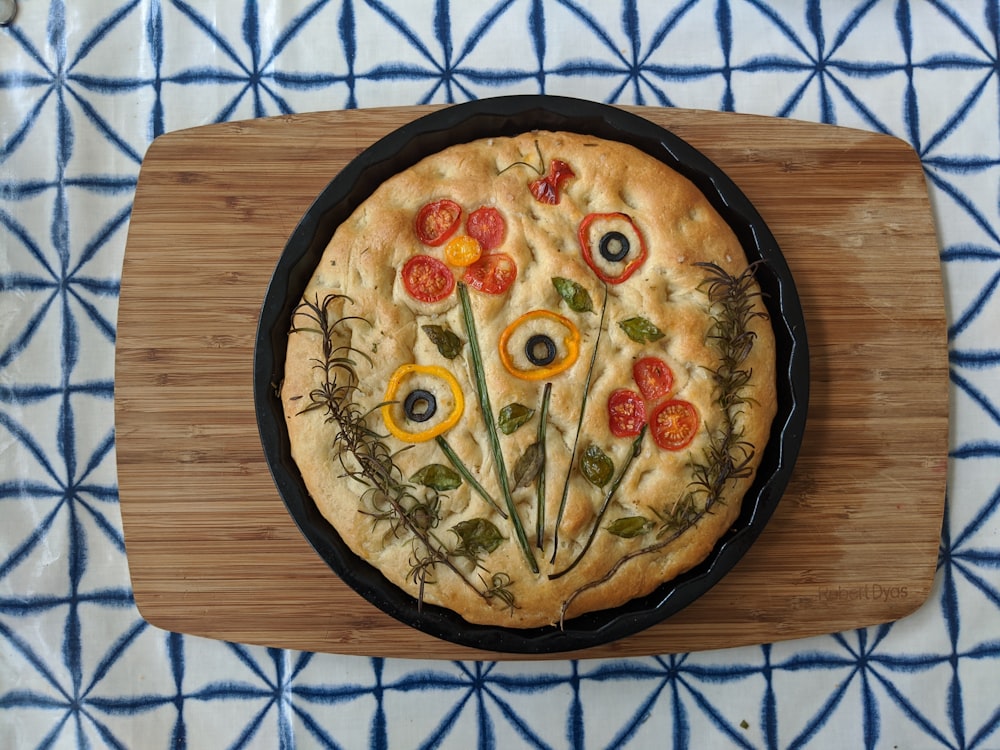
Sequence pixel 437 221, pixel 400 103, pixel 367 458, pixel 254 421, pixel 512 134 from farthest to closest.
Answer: pixel 400 103
pixel 254 421
pixel 512 134
pixel 437 221
pixel 367 458

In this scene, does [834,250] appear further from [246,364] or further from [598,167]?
[246,364]

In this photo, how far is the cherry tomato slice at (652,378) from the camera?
2.43 m

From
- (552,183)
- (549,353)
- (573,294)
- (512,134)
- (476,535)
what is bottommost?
(476,535)

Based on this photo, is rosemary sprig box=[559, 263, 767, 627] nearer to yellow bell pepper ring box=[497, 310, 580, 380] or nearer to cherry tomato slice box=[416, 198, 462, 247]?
yellow bell pepper ring box=[497, 310, 580, 380]

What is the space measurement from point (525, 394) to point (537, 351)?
13 centimetres

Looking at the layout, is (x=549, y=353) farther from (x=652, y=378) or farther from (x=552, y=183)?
(x=552, y=183)

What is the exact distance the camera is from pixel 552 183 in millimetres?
2488

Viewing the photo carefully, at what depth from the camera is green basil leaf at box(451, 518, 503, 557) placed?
2395 mm

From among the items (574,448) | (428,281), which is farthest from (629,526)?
(428,281)

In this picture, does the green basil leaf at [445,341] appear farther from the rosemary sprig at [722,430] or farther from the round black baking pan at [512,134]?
the rosemary sprig at [722,430]

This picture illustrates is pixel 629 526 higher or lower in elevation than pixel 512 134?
lower

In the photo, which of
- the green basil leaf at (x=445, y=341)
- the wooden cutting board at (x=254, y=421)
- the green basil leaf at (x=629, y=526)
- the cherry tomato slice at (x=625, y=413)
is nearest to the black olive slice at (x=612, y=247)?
the cherry tomato slice at (x=625, y=413)

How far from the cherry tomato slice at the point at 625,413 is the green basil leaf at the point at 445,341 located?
1.50 ft

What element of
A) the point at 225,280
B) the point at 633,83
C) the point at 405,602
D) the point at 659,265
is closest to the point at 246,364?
the point at 225,280
